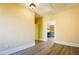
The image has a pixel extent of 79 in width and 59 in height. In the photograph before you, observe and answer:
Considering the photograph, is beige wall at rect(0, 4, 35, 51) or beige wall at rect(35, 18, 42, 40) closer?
beige wall at rect(0, 4, 35, 51)

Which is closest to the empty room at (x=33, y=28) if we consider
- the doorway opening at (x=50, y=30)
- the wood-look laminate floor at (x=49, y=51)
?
the wood-look laminate floor at (x=49, y=51)

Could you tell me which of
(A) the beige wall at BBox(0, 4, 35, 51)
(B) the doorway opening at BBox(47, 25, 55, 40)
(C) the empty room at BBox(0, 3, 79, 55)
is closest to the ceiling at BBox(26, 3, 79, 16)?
(C) the empty room at BBox(0, 3, 79, 55)


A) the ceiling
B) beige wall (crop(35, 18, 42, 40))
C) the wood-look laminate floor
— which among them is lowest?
the wood-look laminate floor

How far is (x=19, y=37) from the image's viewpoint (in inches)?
144

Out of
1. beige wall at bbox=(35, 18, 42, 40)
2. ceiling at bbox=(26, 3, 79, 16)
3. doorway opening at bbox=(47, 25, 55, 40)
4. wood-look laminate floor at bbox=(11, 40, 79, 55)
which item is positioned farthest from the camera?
beige wall at bbox=(35, 18, 42, 40)

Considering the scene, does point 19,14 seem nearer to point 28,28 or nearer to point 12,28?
point 12,28

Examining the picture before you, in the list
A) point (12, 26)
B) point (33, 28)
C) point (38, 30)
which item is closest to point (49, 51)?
point (12, 26)

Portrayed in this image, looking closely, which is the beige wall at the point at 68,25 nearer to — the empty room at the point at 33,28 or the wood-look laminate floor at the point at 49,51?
the empty room at the point at 33,28

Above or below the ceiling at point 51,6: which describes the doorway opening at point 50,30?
below

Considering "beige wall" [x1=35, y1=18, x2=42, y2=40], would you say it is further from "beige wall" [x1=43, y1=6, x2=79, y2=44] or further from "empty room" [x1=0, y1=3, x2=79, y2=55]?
"beige wall" [x1=43, y1=6, x2=79, y2=44]

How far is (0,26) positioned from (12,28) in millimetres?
452

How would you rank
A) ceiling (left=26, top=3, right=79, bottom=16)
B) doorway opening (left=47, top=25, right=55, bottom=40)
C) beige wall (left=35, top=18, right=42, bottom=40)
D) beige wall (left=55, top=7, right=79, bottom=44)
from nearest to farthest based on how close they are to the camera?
ceiling (left=26, top=3, right=79, bottom=16), beige wall (left=55, top=7, right=79, bottom=44), doorway opening (left=47, top=25, right=55, bottom=40), beige wall (left=35, top=18, right=42, bottom=40)

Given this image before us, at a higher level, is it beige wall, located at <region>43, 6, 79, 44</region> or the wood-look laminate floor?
beige wall, located at <region>43, 6, 79, 44</region>
